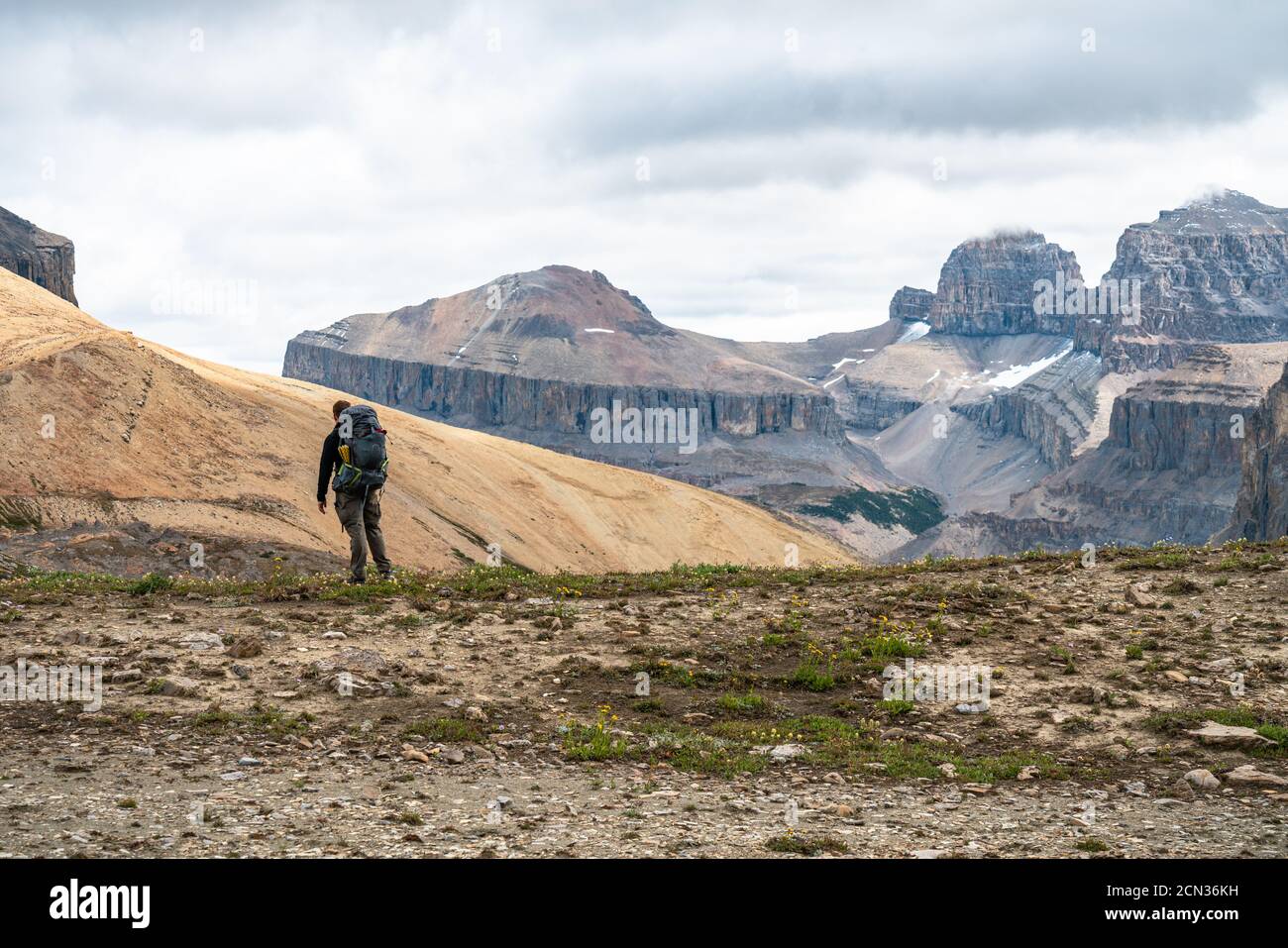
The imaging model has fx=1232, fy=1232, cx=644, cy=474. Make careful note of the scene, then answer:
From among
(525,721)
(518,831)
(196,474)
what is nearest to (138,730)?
(525,721)

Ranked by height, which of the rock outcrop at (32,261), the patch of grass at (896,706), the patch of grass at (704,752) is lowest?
the patch of grass at (704,752)

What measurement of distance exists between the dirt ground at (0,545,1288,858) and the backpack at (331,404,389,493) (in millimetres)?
2094

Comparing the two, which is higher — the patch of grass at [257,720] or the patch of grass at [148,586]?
the patch of grass at [148,586]

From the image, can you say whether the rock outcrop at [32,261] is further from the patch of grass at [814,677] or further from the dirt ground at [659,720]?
the patch of grass at [814,677]

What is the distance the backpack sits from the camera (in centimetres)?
2259

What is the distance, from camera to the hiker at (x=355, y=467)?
22.6 m

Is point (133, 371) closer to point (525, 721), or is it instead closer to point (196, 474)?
point (196, 474)

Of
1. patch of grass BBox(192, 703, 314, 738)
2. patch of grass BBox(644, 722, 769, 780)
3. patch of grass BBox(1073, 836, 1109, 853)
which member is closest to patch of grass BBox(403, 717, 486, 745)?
patch of grass BBox(192, 703, 314, 738)

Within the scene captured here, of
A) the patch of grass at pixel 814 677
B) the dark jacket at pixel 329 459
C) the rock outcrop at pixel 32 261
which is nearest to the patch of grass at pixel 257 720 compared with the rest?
the patch of grass at pixel 814 677

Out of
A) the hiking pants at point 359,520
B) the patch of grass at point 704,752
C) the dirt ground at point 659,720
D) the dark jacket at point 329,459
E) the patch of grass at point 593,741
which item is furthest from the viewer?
the hiking pants at point 359,520

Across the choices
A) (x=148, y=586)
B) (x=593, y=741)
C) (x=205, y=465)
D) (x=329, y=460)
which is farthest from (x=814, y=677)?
(x=205, y=465)

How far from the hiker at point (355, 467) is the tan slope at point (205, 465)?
2697 centimetres

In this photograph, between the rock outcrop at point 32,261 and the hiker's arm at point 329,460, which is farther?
the rock outcrop at point 32,261

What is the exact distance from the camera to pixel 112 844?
35.7ft
